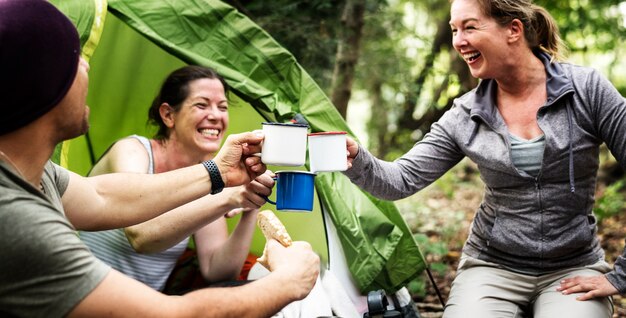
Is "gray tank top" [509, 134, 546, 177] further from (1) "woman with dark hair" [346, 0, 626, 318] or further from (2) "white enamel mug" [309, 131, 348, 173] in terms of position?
(2) "white enamel mug" [309, 131, 348, 173]

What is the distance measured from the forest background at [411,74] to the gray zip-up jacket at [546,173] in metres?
1.10

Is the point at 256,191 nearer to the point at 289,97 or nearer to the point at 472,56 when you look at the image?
the point at 289,97

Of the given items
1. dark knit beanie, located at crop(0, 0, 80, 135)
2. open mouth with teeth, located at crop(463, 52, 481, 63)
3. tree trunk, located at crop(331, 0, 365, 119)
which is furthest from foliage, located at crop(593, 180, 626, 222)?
dark knit beanie, located at crop(0, 0, 80, 135)

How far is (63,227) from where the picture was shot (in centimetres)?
144

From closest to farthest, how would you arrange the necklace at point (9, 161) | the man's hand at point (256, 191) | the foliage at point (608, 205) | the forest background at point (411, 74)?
the necklace at point (9, 161)
the man's hand at point (256, 191)
the forest background at point (411, 74)
the foliage at point (608, 205)

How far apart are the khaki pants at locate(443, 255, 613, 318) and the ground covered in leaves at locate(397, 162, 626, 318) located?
97 centimetres

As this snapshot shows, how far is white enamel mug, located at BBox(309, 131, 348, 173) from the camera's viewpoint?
6.92 feet

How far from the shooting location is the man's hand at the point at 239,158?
2121 mm

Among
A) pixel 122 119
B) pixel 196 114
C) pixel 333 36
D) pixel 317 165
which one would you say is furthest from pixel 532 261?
pixel 333 36

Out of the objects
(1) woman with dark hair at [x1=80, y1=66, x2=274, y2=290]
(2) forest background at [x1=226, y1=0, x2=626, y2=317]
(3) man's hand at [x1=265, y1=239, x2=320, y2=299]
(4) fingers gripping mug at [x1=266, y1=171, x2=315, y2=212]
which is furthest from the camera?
(2) forest background at [x1=226, y1=0, x2=626, y2=317]

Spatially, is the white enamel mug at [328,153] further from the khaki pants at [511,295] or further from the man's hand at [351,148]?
the khaki pants at [511,295]

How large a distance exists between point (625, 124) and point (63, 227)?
6.31 feet

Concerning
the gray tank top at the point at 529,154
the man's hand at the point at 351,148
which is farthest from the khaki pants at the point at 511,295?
the man's hand at the point at 351,148

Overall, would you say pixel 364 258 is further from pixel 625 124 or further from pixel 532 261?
pixel 625 124
